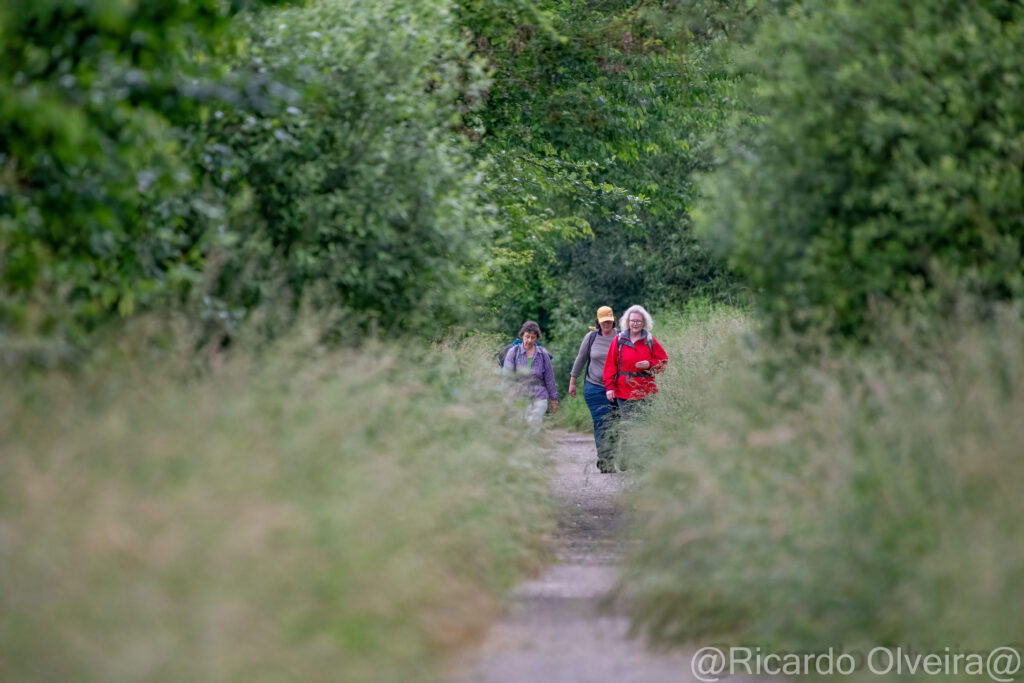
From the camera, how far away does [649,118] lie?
17.1m

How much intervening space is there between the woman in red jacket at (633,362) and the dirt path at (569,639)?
5.10 metres

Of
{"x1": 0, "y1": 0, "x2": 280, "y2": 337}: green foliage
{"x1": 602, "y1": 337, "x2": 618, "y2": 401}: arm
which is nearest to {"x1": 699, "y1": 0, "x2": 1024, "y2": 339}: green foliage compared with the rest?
{"x1": 0, "y1": 0, "x2": 280, "y2": 337}: green foliage

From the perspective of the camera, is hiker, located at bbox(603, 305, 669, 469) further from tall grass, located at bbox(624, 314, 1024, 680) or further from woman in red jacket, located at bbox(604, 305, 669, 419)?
tall grass, located at bbox(624, 314, 1024, 680)

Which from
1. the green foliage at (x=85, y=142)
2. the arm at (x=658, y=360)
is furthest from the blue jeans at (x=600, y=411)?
the green foliage at (x=85, y=142)

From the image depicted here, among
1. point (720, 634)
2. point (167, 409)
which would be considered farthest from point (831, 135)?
point (167, 409)

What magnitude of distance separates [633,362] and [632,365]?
37 millimetres

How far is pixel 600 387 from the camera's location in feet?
52.0

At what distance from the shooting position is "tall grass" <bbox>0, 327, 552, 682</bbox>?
451cm

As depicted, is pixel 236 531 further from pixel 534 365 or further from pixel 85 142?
pixel 534 365

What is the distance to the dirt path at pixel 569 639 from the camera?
20.0ft

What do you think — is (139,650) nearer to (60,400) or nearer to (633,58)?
(60,400)

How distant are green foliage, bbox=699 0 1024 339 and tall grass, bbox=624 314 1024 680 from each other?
0.46 meters

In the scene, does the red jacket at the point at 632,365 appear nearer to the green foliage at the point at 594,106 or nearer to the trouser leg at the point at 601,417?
the trouser leg at the point at 601,417

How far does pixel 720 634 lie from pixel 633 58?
35.3 ft
